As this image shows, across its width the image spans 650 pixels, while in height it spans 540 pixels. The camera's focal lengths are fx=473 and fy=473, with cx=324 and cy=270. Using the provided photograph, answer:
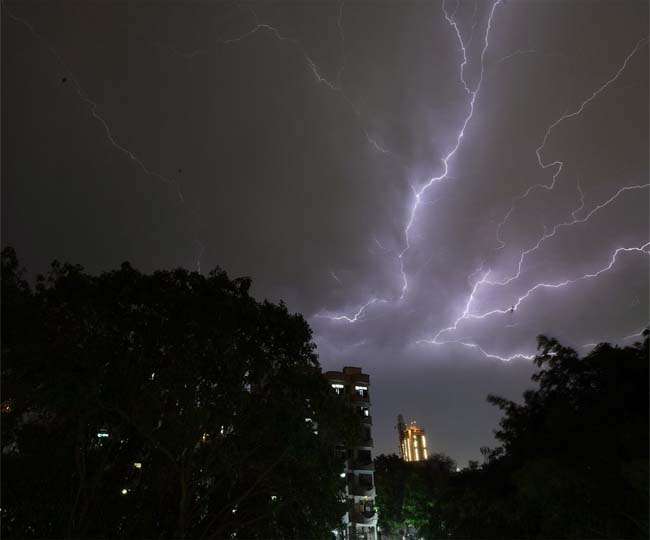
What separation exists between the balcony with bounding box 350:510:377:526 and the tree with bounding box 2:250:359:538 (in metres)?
21.3

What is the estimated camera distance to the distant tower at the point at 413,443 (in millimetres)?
Answer: 83162

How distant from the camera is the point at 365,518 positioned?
3069 centimetres

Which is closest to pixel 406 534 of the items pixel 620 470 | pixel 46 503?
pixel 46 503

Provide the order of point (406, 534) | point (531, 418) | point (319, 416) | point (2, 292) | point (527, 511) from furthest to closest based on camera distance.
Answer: point (406, 534)
point (319, 416)
point (2, 292)
point (531, 418)
point (527, 511)

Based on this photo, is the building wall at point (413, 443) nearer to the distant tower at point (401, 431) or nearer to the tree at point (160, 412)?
the distant tower at point (401, 431)

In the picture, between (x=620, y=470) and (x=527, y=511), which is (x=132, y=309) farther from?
(x=620, y=470)

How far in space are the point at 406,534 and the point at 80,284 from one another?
29.3 m

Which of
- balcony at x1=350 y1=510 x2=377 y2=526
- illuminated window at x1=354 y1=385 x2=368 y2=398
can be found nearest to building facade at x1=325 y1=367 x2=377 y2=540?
balcony at x1=350 y1=510 x2=377 y2=526

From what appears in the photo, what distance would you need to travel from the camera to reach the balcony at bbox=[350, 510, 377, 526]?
30561 mm

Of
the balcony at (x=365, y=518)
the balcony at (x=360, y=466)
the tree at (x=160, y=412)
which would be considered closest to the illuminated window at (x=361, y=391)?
the balcony at (x=360, y=466)

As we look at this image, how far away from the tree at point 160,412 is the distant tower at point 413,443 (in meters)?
76.3

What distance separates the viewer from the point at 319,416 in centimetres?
1107

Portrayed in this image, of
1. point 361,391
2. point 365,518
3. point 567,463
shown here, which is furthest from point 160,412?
point 361,391

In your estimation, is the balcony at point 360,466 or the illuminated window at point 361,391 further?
the illuminated window at point 361,391
